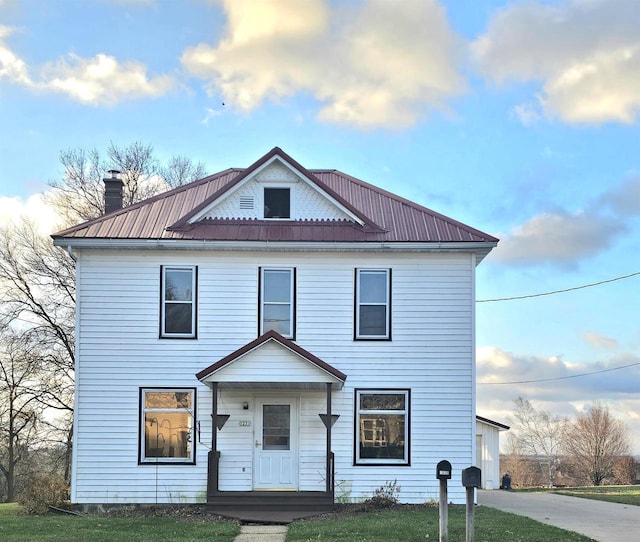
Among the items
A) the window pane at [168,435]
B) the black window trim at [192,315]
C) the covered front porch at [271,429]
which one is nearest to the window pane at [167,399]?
the window pane at [168,435]

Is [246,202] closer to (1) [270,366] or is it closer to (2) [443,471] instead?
(1) [270,366]

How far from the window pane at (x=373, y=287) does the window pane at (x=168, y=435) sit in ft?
16.6

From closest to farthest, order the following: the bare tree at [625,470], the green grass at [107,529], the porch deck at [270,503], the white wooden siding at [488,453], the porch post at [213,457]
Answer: the green grass at [107,529]
the porch deck at [270,503]
the porch post at [213,457]
the white wooden siding at [488,453]
the bare tree at [625,470]

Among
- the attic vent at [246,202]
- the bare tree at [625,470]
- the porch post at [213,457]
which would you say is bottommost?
the bare tree at [625,470]

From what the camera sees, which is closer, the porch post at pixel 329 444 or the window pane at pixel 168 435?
the porch post at pixel 329 444

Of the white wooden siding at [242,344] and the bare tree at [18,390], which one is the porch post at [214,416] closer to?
the white wooden siding at [242,344]

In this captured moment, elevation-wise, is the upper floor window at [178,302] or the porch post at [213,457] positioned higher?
the upper floor window at [178,302]

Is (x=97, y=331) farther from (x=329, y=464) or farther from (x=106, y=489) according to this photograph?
(x=329, y=464)

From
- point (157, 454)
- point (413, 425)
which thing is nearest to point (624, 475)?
point (413, 425)

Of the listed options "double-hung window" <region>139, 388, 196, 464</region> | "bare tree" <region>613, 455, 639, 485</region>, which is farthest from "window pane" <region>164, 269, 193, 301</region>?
"bare tree" <region>613, 455, 639, 485</region>

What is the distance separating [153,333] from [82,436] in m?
2.85

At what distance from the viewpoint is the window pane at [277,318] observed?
61.4 feet

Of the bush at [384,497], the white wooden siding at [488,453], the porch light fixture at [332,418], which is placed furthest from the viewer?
the white wooden siding at [488,453]

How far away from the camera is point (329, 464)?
17.7 metres
